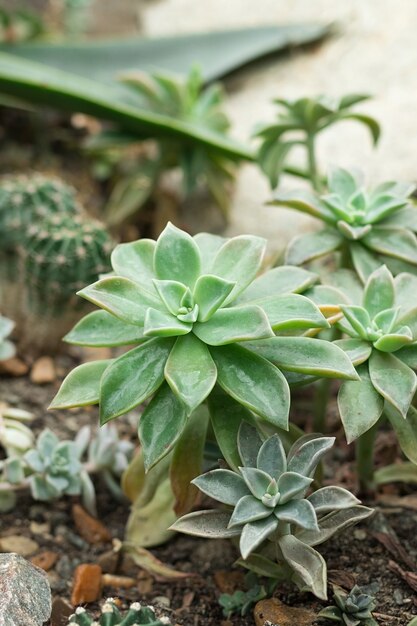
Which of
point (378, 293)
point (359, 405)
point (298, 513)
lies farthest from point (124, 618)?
point (378, 293)

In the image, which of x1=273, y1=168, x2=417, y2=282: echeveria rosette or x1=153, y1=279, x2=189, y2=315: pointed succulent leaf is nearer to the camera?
x1=153, y1=279, x2=189, y2=315: pointed succulent leaf

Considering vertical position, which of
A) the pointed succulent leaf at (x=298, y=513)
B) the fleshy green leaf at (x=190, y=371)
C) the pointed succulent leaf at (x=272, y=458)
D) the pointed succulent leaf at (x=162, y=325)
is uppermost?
the pointed succulent leaf at (x=162, y=325)

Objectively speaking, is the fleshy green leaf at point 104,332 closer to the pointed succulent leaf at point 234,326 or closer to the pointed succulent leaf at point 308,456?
the pointed succulent leaf at point 234,326

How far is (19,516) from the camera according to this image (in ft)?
6.17

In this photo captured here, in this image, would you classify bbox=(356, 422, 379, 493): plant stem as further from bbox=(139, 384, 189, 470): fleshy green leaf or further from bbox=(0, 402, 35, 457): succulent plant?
bbox=(0, 402, 35, 457): succulent plant

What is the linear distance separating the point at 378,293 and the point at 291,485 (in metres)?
0.44

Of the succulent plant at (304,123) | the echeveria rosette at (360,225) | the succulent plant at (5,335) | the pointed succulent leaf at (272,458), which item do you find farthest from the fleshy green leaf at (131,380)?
the succulent plant at (304,123)

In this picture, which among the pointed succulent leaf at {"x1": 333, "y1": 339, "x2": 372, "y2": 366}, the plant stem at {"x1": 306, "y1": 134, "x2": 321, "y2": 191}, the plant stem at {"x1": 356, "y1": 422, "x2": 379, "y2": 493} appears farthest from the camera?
the plant stem at {"x1": 306, "y1": 134, "x2": 321, "y2": 191}

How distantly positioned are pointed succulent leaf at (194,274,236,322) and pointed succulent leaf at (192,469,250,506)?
10.6 inches

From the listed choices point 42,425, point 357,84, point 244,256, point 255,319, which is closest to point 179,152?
point 357,84

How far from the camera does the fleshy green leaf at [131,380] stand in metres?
1.40

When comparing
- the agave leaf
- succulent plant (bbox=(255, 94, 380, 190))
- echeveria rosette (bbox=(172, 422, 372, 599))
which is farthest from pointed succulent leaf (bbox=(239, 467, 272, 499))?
succulent plant (bbox=(255, 94, 380, 190))

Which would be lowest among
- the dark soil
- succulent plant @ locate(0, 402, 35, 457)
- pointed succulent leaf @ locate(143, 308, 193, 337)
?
the dark soil

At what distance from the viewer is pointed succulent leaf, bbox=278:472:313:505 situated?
1313 millimetres
